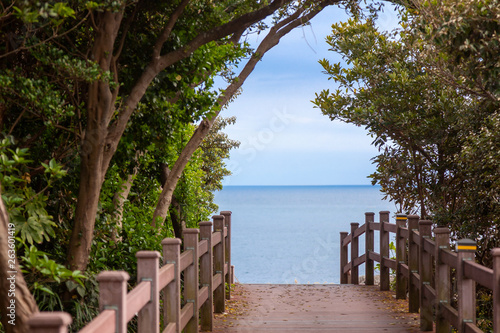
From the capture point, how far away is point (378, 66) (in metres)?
10.7

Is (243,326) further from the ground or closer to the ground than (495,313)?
closer to the ground

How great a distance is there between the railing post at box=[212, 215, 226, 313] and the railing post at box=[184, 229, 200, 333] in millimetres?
1920

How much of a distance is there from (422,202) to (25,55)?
7322 mm

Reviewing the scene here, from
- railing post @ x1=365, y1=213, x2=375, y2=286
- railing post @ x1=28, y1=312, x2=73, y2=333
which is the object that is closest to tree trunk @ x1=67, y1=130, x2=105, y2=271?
railing post @ x1=28, y1=312, x2=73, y2=333

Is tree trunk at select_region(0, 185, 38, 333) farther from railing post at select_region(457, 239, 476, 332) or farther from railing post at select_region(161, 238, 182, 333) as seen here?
railing post at select_region(457, 239, 476, 332)

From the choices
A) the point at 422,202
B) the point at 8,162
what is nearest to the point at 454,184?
the point at 422,202

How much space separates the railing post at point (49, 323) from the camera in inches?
89.6

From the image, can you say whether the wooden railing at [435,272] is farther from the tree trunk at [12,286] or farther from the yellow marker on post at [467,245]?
the tree trunk at [12,286]

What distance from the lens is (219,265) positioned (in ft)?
27.0

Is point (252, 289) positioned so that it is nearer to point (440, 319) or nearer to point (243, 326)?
point (243, 326)

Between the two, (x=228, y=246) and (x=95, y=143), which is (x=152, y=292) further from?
(x=228, y=246)

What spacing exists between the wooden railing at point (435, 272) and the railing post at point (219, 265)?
8.54 ft

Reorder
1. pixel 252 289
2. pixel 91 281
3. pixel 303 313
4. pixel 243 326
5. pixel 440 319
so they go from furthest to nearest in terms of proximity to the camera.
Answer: pixel 252 289, pixel 303 313, pixel 243 326, pixel 440 319, pixel 91 281

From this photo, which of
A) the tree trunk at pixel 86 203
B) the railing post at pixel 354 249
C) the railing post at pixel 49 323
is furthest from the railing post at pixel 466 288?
the railing post at pixel 354 249
